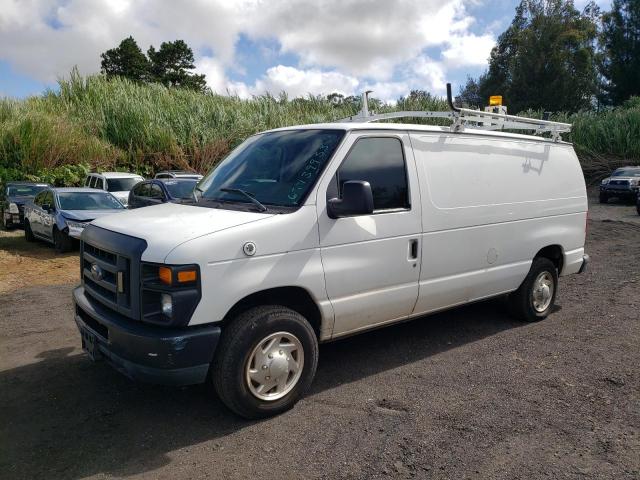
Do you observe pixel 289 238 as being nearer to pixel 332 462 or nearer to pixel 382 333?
A: pixel 332 462

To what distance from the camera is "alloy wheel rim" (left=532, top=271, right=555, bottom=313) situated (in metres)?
6.12

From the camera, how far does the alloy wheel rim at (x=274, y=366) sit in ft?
12.3

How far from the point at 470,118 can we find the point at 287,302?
2.66m

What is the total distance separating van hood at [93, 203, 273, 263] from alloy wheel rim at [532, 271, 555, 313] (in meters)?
3.74

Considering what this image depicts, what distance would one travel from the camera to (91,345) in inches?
156

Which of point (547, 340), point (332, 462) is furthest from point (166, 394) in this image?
point (547, 340)

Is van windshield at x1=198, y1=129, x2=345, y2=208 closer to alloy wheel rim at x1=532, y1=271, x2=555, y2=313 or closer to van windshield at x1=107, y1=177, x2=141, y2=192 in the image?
alloy wheel rim at x1=532, y1=271, x2=555, y2=313

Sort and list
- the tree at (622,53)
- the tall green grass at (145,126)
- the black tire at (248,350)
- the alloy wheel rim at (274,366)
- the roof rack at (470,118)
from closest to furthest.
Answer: the black tire at (248,350)
the alloy wheel rim at (274,366)
the roof rack at (470,118)
the tall green grass at (145,126)
the tree at (622,53)

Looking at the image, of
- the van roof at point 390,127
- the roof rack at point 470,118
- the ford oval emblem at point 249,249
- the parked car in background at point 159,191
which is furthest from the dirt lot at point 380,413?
the parked car in background at point 159,191

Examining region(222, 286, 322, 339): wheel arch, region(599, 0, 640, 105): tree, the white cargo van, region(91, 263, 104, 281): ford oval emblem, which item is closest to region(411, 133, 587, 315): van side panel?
the white cargo van

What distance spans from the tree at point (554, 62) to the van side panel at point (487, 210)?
158 feet

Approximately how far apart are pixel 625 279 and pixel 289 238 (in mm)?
6744

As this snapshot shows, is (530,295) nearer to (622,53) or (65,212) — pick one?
(65,212)

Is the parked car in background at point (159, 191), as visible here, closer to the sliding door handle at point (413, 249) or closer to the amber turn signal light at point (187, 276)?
the sliding door handle at point (413, 249)
